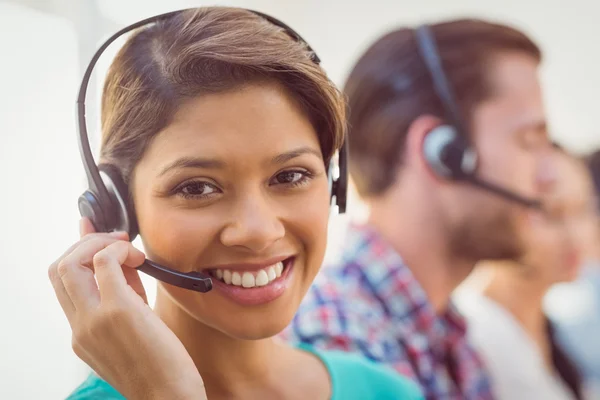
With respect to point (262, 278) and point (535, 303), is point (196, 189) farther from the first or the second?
point (535, 303)

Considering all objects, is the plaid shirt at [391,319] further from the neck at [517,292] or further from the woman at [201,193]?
the woman at [201,193]

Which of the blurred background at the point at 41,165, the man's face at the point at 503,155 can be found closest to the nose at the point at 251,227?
the blurred background at the point at 41,165

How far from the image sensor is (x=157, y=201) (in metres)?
0.86

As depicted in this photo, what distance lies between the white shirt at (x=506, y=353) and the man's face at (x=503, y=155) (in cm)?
16

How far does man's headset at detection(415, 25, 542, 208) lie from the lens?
1636mm

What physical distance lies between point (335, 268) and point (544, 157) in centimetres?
69

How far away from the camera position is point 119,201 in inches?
→ 34.5

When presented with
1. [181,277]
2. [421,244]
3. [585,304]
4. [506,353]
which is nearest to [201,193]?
[181,277]

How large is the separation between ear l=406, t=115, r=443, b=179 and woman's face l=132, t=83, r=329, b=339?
82 centimetres

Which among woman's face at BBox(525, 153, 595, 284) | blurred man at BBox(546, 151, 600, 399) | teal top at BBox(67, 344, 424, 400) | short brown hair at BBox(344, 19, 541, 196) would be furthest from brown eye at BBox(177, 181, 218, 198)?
blurred man at BBox(546, 151, 600, 399)

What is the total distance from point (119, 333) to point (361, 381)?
46 centimetres

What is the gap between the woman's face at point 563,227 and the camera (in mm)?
1885

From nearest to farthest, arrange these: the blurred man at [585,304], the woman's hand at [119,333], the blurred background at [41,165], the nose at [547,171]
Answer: the woman's hand at [119,333] → the blurred background at [41,165] → the nose at [547,171] → the blurred man at [585,304]

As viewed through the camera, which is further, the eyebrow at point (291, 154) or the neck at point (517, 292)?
the neck at point (517, 292)
